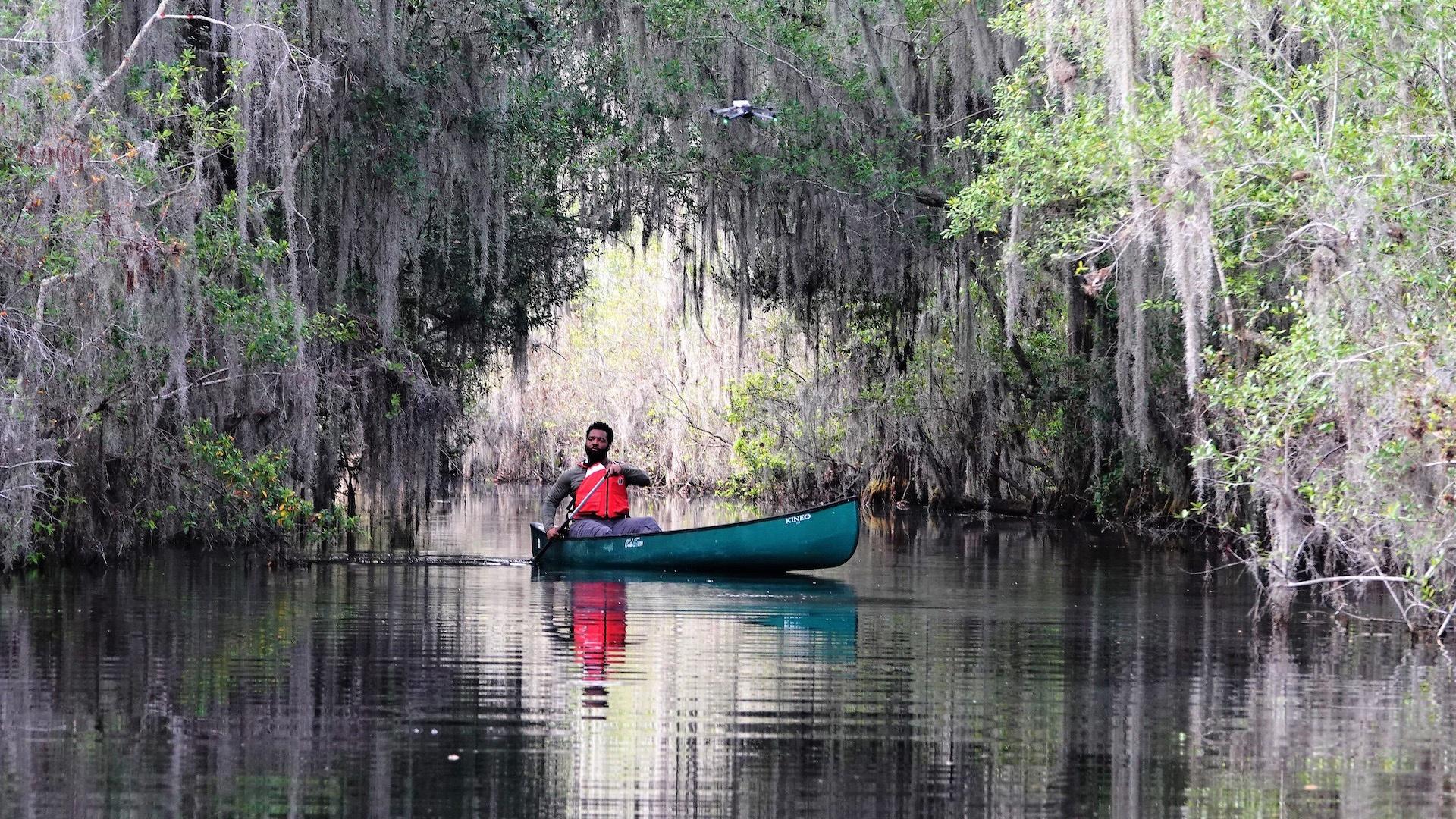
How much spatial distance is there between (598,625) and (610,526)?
5.32 meters

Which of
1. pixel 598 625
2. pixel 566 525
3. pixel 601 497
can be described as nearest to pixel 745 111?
pixel 601 497

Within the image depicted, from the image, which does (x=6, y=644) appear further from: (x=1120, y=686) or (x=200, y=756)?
(x=1120, y=686)

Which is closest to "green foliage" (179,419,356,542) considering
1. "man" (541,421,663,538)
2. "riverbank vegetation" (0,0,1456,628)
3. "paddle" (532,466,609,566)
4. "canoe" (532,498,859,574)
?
A: "riverbank vegetation" (0,0,1456,628)

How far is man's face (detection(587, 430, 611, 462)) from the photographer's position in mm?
16766

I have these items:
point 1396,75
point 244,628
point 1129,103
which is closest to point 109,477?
point 244,628

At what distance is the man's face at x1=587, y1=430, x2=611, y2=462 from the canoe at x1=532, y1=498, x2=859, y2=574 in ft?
3.59

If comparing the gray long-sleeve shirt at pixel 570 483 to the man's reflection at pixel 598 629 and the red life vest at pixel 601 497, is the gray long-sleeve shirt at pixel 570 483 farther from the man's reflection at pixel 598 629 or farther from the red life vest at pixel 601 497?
the man's reflection at pixel 598 629

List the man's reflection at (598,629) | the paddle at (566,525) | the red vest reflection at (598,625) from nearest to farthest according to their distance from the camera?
the man's reflection at (598,629) < the red vest reflection at (598,625) < the paddle at (566,525)

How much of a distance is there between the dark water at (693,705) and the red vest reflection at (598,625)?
0.05m

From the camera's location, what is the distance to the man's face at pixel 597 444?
16.8 metres

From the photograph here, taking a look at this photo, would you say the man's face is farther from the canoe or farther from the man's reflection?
the man's reflection

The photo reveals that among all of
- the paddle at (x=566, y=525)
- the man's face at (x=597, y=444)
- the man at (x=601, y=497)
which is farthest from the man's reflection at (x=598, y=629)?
the man's face at (x=597, y=444)

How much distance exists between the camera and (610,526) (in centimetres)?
Result: 1659

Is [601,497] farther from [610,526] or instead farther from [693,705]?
[693,705]
